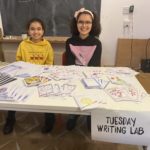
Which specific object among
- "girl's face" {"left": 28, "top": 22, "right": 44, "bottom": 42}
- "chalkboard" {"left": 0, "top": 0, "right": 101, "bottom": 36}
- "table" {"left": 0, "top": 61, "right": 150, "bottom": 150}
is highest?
"chalkboard" {"left": 0, "top": 0, "right": 101, "bottom": 36}

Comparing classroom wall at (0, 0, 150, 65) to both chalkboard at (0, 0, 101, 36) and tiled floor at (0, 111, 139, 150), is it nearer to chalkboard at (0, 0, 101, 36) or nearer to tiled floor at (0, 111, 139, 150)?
chalkboard at (0, 0, 101, 36)

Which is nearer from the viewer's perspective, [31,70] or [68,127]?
[31,70]

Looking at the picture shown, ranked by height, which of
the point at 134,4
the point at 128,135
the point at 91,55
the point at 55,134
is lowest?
the point at 55,134

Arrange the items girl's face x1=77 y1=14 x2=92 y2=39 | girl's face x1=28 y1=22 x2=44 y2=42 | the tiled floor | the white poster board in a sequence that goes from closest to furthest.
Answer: the white poster board < the tiled floor < girl's face x1=77 y1=14 x2=92 y2=39 < girl's face x1=28 y1=22 x2=44 y2=42

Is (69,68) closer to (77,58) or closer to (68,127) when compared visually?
(77,58)

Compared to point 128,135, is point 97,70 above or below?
above

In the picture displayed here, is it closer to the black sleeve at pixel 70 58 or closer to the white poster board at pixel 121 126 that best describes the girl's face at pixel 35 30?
the black sleeve at pixel 70 58

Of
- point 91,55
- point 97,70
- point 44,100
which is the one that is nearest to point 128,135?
point 44,100

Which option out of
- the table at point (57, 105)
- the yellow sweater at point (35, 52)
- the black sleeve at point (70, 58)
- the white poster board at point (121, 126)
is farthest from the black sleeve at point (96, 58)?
the white poster board at point (121, 126)

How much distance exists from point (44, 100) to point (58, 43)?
2.00m

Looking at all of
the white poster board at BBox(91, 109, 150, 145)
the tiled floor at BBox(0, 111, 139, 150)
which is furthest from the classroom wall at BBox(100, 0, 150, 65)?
the white poster board at BBox(91, 109, 150, 145)

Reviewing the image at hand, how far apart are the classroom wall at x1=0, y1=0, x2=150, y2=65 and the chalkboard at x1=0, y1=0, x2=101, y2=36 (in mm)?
151

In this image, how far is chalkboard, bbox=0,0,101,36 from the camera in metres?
2.83

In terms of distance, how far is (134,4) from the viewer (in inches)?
110
